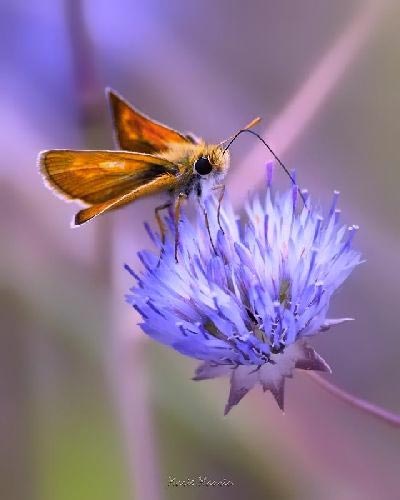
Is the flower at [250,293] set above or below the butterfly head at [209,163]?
below

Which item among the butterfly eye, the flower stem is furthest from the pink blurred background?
the butterfly eye

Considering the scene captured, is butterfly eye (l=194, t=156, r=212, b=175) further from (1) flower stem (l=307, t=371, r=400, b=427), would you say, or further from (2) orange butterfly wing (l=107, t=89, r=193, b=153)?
(1) flower stem (l=307, t=371, r=400, b=427)

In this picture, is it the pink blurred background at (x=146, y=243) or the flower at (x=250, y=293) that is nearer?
the flower at (x=250, y=293)

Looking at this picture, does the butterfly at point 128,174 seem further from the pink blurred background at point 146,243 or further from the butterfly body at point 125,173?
the pink blurred background at point 146,243

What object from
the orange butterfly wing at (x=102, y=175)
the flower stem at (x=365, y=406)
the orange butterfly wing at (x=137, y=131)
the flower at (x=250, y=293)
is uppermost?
the orange butterfly wing at (x=137, y=131)

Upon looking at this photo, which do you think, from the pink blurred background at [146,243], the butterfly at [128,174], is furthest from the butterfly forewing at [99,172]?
the pink blurred background at [146,243]

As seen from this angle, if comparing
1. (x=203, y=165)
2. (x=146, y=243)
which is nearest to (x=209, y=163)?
(x=203, y=165)
